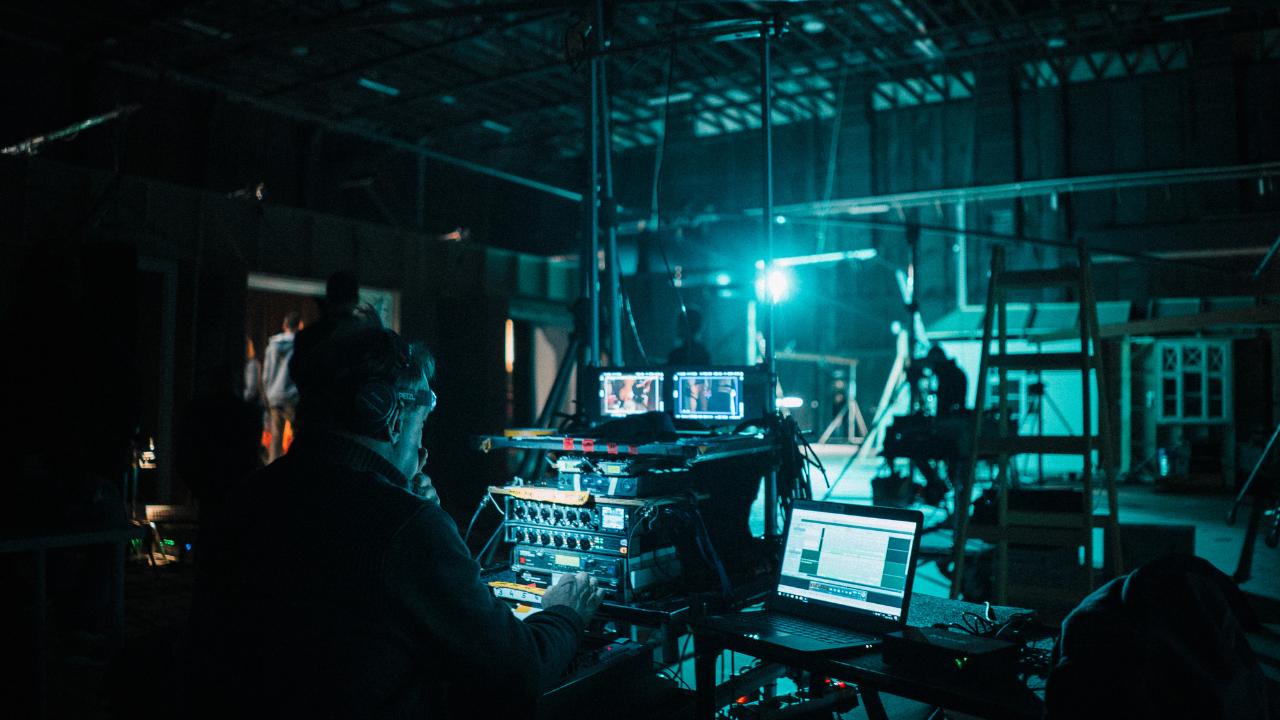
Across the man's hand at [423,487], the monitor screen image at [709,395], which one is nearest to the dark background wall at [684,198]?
the monitor screen image at [709,395]

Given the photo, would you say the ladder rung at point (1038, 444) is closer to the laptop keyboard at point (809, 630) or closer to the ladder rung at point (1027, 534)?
the ladder rung at point (1027, 534)

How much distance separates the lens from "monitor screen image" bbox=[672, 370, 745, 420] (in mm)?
2920

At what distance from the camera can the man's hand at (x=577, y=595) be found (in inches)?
70.7

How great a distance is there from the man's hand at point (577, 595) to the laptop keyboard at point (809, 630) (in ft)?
1.53

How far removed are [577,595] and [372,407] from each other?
27.1 inches

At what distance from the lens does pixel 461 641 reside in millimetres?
1322

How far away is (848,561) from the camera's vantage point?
2.03 m

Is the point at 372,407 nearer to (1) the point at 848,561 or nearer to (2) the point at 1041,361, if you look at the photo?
(1) the point at 848,561

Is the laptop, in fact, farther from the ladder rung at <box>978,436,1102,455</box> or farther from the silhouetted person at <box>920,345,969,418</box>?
the silhouetted person at <box>920,345,969,418</box>


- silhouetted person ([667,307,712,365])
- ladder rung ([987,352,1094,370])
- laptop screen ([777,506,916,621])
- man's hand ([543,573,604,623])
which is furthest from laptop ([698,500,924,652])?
silhouetted person ([667,307,712,365])

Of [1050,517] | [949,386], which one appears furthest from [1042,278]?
[949,386]

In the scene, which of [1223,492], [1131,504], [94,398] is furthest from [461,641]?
[1223,492]

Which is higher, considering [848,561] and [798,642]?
[848,561]

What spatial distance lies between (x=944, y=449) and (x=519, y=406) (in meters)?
6.86
